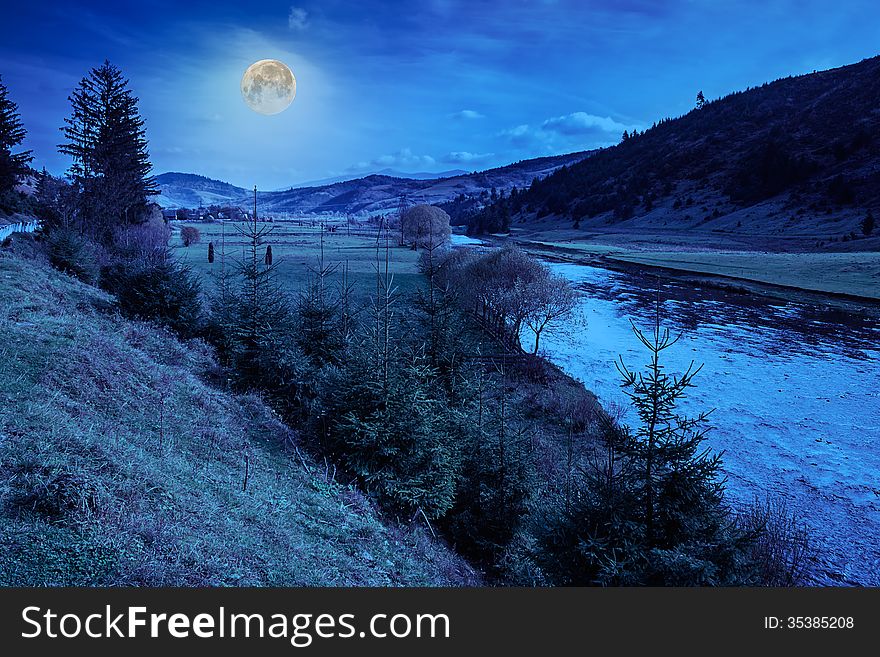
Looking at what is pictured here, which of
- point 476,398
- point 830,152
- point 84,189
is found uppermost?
point 830,152

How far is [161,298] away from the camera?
23562 millimetres

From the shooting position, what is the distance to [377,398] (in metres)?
12.7

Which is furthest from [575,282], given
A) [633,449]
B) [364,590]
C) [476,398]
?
[364,590]

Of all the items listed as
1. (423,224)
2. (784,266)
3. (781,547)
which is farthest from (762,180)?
(781,547)

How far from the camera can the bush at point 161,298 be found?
2331 centimetres

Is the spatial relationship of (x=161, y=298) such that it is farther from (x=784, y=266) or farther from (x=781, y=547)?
(x=784, y=266)

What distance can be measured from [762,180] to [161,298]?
15197 centimetres

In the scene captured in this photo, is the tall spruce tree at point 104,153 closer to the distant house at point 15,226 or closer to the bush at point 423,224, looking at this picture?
the distant house at point 15,226

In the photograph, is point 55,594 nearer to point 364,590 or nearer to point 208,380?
point 364,590

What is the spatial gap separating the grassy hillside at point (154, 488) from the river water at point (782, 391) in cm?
1135

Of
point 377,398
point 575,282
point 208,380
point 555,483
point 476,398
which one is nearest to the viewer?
point 377,398

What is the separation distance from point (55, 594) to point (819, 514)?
722 inches

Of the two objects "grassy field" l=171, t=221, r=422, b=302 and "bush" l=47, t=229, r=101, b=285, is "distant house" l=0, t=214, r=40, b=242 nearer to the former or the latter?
"bush" l=47, t=229, r=101, b=285

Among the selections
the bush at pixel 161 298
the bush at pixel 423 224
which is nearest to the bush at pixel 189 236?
the bush at pixel 423 224
